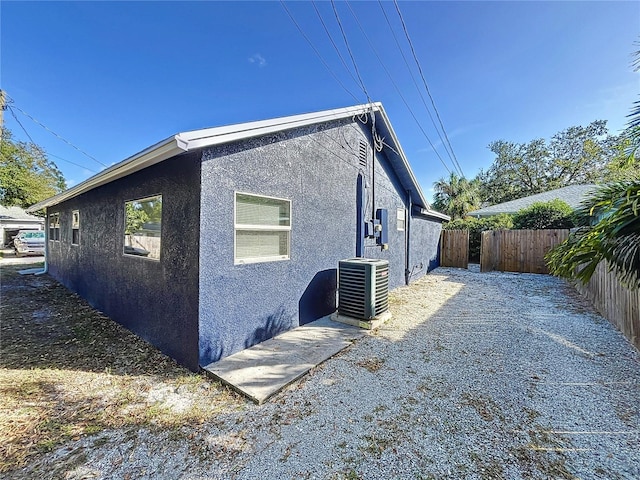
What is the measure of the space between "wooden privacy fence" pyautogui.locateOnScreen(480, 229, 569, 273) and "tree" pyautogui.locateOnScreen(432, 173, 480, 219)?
30.5ft

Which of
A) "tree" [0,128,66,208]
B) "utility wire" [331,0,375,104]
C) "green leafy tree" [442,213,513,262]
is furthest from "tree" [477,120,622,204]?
"tree" [0,128,66,208]

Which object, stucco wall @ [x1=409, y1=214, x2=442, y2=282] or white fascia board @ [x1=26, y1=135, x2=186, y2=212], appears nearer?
white fascia board @ [x1=26, y1=135, x2=186, y2=212]

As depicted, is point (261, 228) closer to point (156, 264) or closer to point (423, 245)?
point (156, 264)

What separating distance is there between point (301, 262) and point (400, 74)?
6.35m

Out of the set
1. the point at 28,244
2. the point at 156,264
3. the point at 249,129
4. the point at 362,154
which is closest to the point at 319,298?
the point at 156,264

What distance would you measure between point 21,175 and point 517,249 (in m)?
41.1

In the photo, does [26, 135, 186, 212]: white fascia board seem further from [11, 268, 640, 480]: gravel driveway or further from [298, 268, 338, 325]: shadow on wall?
[298, 268, 338, 325]: shadow on wall

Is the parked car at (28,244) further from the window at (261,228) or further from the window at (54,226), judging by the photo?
the window at (261,228)

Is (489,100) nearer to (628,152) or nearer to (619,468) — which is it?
(628,152)

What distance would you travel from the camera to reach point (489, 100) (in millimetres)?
11109

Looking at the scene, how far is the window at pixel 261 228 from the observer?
3.88 meters

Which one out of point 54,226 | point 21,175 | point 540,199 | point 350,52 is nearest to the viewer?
point 350,52

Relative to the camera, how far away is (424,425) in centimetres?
246

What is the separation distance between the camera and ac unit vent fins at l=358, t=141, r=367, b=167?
6.77 metres
